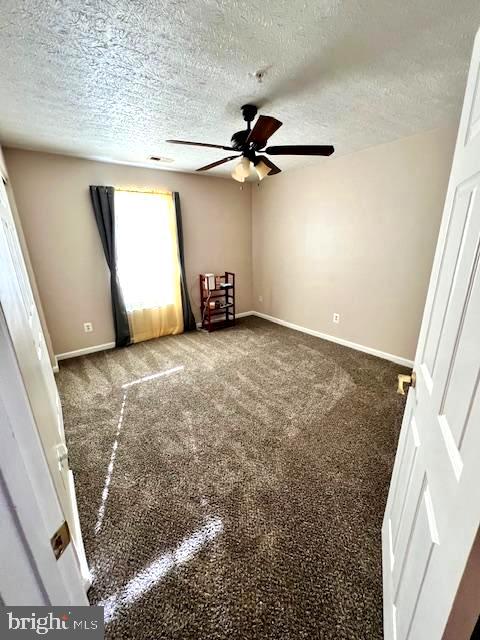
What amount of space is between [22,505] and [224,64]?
194 cm

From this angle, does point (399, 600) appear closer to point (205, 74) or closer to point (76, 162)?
point (205, 74)

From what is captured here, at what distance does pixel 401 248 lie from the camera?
9.34 feet

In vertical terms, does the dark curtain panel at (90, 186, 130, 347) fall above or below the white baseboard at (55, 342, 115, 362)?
above

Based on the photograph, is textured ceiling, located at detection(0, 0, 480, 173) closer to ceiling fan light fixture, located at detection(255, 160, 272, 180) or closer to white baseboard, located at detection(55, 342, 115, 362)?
ceiling fan light fixture, located at detection(255, 160, 272, 180)

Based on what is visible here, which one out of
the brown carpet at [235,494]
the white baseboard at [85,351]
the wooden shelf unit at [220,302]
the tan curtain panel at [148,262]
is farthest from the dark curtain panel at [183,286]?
the brown carpet at [235,494]

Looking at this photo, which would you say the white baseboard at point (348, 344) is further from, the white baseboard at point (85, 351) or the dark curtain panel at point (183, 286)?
the white baseboard at point (85, 351)

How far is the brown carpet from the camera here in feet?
3.59

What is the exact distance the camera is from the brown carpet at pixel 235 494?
3.59 feet

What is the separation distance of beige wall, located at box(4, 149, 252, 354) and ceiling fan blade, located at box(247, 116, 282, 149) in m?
2.18

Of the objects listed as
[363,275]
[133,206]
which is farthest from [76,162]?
[363,275]

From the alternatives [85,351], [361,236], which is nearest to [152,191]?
[85,351]

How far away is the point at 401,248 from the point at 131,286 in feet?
10.7

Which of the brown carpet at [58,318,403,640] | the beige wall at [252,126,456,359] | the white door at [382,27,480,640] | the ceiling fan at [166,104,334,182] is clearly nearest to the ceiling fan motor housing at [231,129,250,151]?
the ceiling fan at [166,104,334,182]

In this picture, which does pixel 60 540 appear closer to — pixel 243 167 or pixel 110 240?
pixel 243 167
